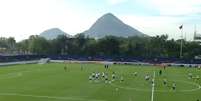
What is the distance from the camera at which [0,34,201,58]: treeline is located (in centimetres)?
13812

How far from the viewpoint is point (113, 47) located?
13988cm

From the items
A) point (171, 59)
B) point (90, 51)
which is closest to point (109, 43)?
point (90, 51)

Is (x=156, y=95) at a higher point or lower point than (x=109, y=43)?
lower

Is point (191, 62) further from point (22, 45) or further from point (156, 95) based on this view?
point (22, 45)

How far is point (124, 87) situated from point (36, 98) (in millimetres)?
13384

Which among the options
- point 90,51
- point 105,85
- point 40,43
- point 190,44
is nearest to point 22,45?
point 40,43

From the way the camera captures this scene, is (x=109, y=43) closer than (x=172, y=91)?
No

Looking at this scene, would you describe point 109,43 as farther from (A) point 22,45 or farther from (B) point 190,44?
(A) point 22,45

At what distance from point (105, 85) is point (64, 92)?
8.11 meters

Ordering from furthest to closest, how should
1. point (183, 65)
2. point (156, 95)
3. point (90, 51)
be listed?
point (90, 51) < point (183, 65) < point (156, 95)

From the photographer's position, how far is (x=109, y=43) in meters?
139

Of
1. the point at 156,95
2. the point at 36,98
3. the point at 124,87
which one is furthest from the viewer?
the point at 124,87

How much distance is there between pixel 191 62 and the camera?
336 ft

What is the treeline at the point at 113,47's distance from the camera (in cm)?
13812
